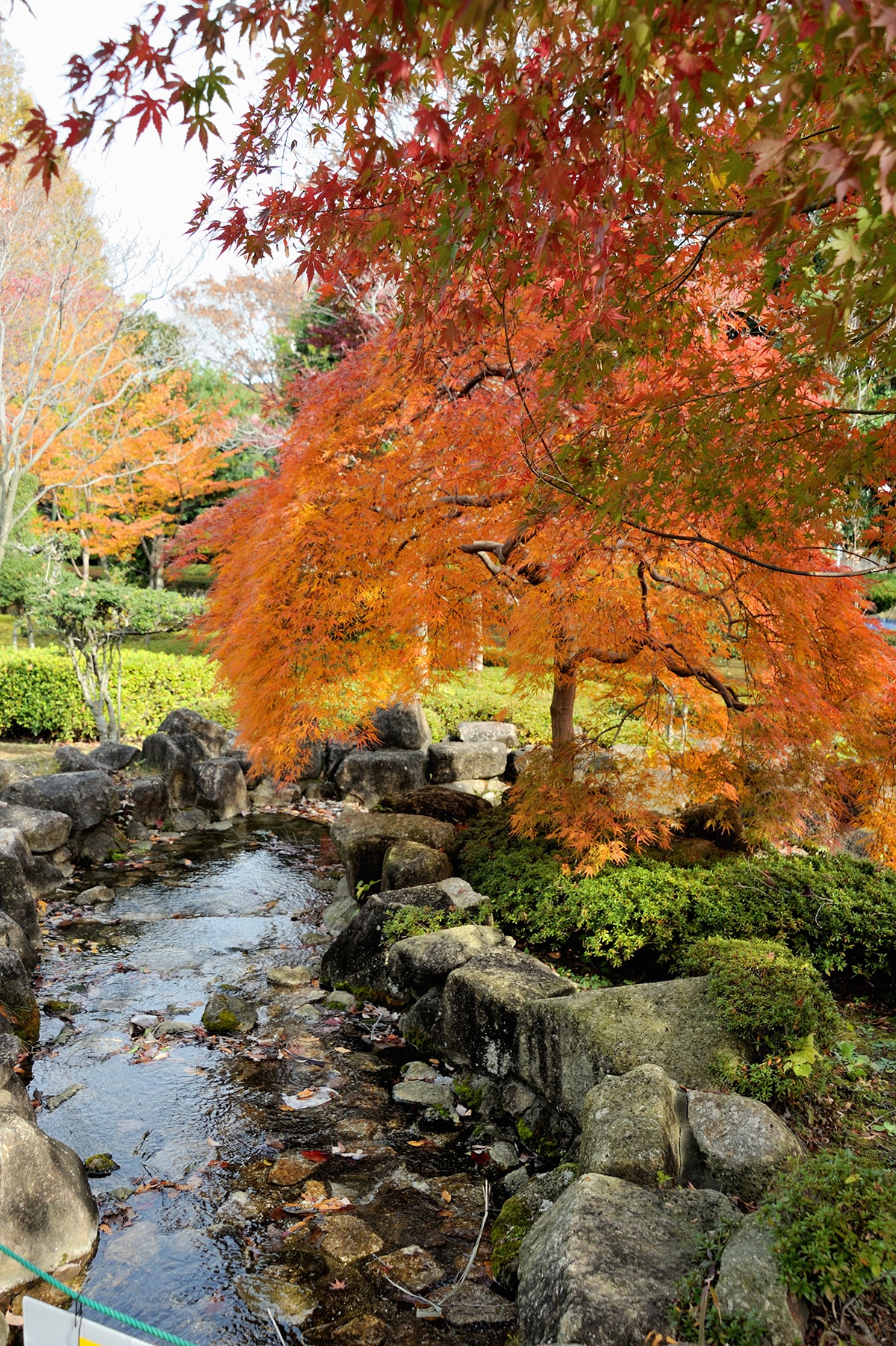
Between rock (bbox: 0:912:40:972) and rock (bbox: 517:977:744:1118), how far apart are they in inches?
135

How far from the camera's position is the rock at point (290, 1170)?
432 centimetres

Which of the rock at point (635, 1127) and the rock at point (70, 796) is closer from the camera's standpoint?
the rock at point (635, 1127)

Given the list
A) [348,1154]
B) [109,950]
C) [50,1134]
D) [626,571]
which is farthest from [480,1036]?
[109,950]

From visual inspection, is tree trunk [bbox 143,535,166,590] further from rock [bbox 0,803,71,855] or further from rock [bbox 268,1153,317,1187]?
rock [bbox 268,1153,317,1187]

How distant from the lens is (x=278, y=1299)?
3543 millimetres

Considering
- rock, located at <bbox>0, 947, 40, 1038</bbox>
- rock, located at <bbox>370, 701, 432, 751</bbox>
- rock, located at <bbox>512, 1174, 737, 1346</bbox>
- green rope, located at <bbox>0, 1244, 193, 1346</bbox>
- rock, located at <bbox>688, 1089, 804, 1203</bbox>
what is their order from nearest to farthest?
green rope, located at <bbox>0, 1244, 193, 1346</bbox> < rock, located at <bbox>512, 1174, 737, 1346</bbox> < rock, located at <bbox>688, 1089, 804, 1203</bbox> < rock, located at <bbox>0, 947, 40, 1038</bbox> < rock, located at <bbox>370, 701, 432, 751</bbox>

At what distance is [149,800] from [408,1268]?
8.11 metres

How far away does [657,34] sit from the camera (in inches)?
73.5

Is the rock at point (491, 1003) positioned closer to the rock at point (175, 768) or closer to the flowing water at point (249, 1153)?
the flowing water at point (249, 1153)

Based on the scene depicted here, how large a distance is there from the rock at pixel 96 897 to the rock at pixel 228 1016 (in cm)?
273

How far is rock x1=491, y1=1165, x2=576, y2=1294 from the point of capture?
364cm

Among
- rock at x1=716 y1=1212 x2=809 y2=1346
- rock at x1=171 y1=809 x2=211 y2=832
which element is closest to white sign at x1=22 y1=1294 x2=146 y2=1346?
rock at x1=716 y1=1212 x2=809 y2=1346

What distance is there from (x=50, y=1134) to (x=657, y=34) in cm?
539

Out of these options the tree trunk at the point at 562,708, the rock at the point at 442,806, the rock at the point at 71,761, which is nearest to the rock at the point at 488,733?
the rock at the point at 442,806
